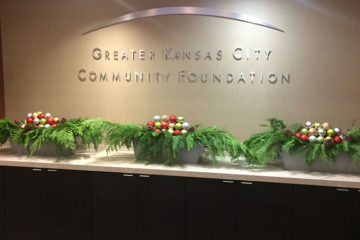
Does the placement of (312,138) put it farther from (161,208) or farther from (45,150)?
(45,150)

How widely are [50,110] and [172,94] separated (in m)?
1.54

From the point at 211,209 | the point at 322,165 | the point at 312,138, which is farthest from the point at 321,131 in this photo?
the point at 211,209

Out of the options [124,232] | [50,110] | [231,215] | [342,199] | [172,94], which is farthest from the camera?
[50,110]

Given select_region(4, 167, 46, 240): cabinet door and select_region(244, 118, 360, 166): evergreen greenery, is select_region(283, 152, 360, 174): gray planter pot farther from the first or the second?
select_region(4, 167, 46, 240): cabinet door

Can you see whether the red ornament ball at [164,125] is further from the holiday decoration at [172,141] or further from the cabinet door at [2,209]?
the cabinet door at [2,209]

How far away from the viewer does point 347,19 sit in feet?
11.5

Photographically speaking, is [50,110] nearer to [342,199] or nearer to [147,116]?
[147,116]

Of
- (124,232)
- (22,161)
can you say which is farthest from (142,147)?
(22,161)

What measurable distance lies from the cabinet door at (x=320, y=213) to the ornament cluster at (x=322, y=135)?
16.3 inches

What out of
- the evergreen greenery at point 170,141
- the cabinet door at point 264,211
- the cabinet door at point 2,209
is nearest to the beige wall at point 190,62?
the evergreen greenery at point 170,141

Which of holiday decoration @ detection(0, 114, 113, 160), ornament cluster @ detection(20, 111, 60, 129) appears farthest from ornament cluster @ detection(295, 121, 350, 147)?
ornament cluster @ detection(20, 111, 60, 129)

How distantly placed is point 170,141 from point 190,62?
102cm

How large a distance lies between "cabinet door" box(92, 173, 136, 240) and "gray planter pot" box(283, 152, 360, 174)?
4.68ft

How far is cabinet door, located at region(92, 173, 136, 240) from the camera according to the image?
3359 millimetres
